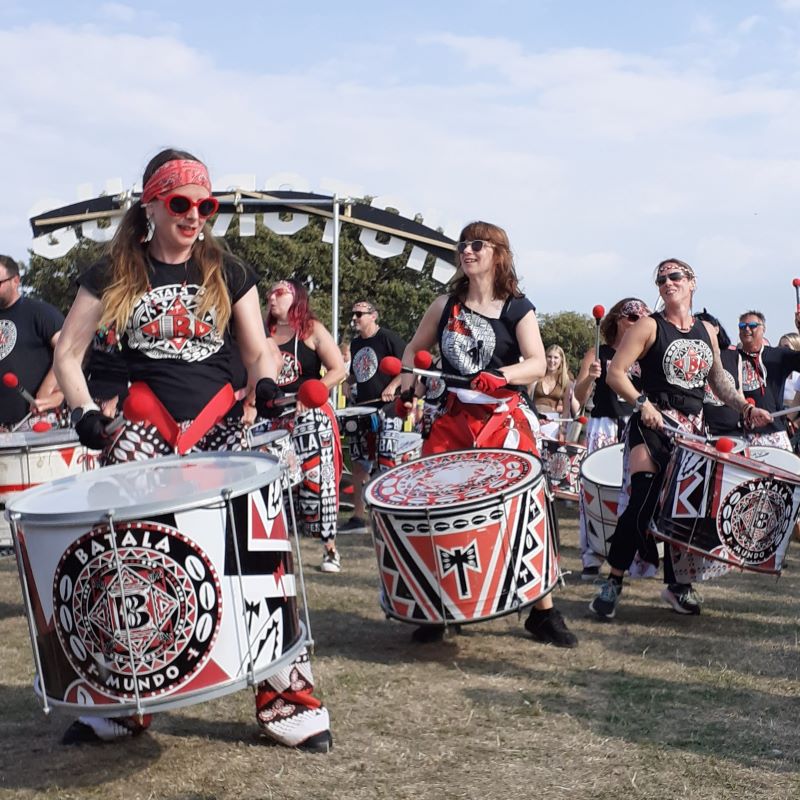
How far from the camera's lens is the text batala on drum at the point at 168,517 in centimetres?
297

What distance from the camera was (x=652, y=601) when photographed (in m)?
6.42

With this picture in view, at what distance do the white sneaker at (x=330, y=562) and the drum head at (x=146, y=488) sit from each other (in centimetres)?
393

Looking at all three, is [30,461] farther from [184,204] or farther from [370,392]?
[370,392]

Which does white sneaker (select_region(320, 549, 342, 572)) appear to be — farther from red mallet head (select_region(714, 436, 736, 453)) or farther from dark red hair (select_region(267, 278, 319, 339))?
red mallet head (select_region(714, 436, 736, 453))

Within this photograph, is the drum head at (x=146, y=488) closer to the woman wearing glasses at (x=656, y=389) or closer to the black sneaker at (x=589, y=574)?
the woman wearing glasses at (x=656, y=389)

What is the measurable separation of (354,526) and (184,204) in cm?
634

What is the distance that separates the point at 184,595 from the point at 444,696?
5.52 ft

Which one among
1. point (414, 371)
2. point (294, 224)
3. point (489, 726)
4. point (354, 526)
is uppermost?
point (294, 224)

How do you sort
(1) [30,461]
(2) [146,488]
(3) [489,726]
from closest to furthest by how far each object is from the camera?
(2) [146,488], (3) [489,726], (1) [30,461]

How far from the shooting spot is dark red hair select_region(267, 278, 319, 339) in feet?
23.8

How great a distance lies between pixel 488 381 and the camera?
4.97 m

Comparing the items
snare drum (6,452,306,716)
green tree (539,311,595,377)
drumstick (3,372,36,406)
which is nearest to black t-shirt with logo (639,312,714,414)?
snare drum (6,452,306,716)

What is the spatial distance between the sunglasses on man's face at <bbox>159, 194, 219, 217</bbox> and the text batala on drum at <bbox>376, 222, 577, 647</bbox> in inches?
41.7

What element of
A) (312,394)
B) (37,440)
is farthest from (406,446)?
(312,394)
